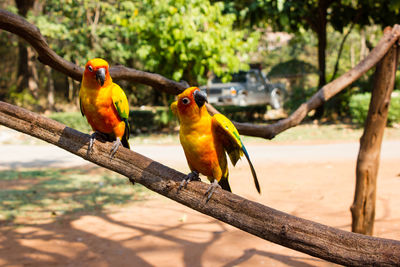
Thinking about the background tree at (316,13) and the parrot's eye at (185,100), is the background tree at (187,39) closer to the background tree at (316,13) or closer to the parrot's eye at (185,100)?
the background tree at (316,13)

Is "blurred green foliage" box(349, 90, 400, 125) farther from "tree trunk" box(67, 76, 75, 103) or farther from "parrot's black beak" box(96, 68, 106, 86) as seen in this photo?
"tree trunk" box(67, 76, 75, 103)

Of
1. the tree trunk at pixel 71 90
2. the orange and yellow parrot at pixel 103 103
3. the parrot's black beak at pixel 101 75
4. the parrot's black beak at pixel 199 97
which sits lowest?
the tree trunk at pixel 71 90

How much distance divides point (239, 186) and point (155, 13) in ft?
21.7

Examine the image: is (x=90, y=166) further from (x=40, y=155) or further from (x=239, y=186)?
(x=239, y=186)

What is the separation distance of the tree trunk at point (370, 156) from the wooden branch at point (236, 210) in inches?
91.5

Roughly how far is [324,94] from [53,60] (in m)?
2.45

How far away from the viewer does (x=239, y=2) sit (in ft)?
45.4

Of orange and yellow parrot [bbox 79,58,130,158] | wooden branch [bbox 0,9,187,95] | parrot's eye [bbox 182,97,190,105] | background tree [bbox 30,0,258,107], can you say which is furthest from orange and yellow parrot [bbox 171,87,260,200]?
background tree [bbox 30,0,258,107]

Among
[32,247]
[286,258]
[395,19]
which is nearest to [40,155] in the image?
[32,247]

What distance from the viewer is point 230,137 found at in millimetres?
2244

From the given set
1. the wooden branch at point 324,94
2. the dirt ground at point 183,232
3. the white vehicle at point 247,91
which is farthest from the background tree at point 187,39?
the wooden branch at point 324,94

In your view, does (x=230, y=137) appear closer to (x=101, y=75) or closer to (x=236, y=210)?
(x=236, y=210)

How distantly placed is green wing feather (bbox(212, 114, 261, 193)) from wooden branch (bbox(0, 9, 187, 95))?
1038 millimetres

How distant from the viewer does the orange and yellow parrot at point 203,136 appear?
215 centimetres
